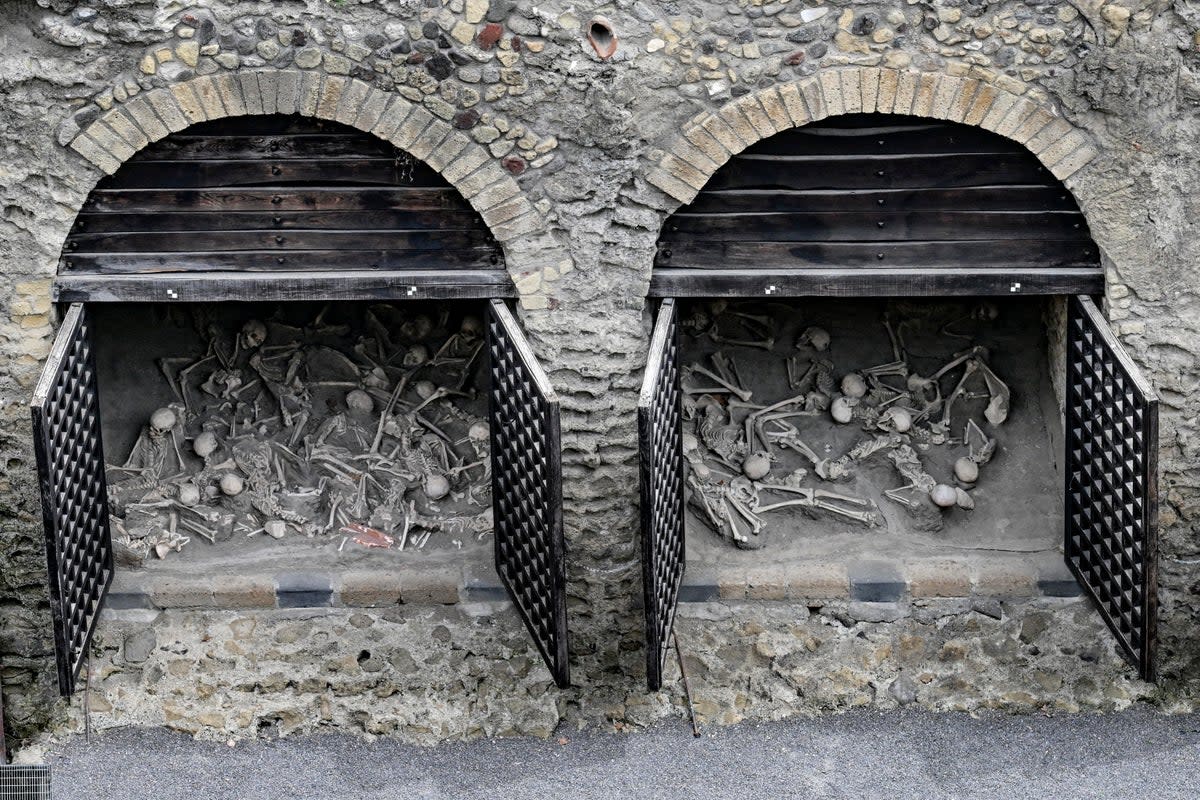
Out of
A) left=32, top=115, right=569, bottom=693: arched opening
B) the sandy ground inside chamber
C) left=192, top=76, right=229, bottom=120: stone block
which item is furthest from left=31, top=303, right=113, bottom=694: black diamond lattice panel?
the sandy ground inside chamber

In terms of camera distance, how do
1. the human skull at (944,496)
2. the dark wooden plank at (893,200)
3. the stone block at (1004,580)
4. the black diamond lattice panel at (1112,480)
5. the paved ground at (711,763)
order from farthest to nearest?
the human skull at (944,496), the stone block at (1004,580), the paved ground at (711,763), the dark wooden plank at (893,200), the black diamond lattice panel at (1112,480)

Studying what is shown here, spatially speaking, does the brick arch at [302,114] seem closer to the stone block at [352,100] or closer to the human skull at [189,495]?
the stone block at [352,100]

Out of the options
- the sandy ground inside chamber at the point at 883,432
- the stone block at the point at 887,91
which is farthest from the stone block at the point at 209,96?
the stone block at the point at 887,91

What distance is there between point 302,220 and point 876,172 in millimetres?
2567

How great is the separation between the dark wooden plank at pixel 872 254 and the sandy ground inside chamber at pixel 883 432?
882 millimetres

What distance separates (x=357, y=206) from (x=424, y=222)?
31 centimetres

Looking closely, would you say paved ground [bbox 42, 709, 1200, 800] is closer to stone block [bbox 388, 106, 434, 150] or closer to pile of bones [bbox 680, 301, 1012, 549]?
pile of bones [bbox 680, 301, 1012, 549]

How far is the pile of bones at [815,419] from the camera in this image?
812 centimetres

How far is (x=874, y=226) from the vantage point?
721 cm

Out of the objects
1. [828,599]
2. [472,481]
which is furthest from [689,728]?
[472,481]

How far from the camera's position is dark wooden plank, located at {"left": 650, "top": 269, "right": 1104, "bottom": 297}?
7.16 meters

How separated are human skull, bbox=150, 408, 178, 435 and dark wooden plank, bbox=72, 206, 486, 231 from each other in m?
1.25

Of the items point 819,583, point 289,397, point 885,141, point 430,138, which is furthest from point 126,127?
point 819,583

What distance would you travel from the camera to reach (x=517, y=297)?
721 centimetres
